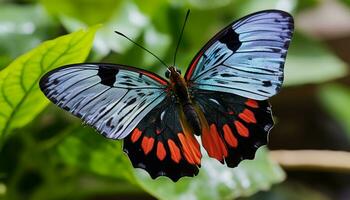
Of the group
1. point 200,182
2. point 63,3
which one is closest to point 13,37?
point 63,3

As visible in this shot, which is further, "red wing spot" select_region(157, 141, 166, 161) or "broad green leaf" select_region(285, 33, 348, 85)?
"broad green leaf" select_region(285, 33, 348, 85)

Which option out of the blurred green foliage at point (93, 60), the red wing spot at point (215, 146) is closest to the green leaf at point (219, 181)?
the blurred green foliage at point (93, 60)

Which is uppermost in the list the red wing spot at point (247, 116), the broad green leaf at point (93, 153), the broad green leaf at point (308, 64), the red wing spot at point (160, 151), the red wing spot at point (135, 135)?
the red wing spot at point (247, 116)

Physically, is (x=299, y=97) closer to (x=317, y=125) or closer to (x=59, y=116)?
(x=317, y=125)

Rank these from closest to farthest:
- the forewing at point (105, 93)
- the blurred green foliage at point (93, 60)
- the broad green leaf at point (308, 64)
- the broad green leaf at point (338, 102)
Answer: the forewing at point (105, 93)
the blurred green foliage at point (93, 60)
the broad green leaf at point (308, 64)
the broad green leaf at point (338, 102)

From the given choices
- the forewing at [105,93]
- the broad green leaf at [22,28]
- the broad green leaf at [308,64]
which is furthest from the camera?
the broad green leaf at [308,64]

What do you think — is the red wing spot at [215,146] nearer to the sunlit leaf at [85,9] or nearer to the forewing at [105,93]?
the forewing at [105,93]

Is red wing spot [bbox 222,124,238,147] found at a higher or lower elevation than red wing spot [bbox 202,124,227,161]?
higher

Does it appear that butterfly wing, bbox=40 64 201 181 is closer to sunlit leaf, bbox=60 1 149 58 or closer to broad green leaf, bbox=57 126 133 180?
broad green leaf, bbox=57 126 133 180

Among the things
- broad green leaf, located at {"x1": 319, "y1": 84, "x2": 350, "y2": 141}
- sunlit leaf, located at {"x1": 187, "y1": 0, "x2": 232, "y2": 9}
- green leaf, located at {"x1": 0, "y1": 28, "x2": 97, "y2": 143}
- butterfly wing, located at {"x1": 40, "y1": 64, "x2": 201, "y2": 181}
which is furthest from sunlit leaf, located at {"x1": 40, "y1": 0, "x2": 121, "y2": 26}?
broad green leaf, located at {"x1": 319, "y1": 84, "x2": 350, "y2": 141}
